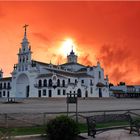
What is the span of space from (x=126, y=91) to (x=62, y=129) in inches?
5375

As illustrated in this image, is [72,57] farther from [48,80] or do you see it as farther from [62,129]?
[62,129]

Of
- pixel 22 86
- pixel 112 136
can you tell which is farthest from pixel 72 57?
pixel 112 136

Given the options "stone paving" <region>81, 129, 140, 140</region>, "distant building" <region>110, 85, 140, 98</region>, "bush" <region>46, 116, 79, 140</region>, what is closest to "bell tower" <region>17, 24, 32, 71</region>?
"distant building" <region>110, 85, 140, 98</region>

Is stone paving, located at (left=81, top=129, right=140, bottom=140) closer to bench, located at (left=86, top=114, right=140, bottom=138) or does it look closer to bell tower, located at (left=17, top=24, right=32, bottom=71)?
bench, located at (left=86, top=114, right=140, bottom=138)

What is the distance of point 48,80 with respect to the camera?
310 ft

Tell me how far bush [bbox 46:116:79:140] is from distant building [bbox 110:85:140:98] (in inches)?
4716

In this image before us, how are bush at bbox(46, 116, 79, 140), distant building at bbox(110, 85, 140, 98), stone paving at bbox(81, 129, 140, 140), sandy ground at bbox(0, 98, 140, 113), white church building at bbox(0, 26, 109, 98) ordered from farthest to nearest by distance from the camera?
distant building at bbox(110, 85, 140, 98), white church building at bbox(0, 26, 109, 98), sandy ground at bbox(0, 98, 140, 113), stone paving at bbox(81, 129, 140, 140), bush at bbox(46, 116, 79, 140)

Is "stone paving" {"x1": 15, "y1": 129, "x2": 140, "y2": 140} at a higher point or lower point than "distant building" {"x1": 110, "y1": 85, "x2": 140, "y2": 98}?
lower

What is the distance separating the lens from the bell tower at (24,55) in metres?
102

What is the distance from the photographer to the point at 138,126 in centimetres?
1245

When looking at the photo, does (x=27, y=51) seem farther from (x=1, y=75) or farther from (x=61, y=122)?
(x=61, y=122)

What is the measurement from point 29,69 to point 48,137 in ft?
296

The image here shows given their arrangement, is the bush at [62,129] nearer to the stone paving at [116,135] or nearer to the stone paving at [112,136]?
the stone paving at [112,136]

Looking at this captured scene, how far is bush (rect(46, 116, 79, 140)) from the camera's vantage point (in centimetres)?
A: 1032
